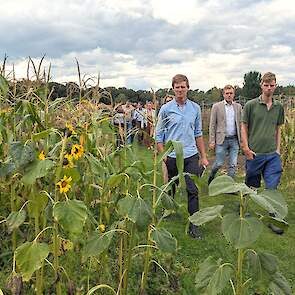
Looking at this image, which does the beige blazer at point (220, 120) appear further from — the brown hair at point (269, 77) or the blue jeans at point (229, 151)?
the brown hair at point (269, 77)

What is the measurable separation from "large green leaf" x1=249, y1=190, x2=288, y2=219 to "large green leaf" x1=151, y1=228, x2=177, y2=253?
0.58m

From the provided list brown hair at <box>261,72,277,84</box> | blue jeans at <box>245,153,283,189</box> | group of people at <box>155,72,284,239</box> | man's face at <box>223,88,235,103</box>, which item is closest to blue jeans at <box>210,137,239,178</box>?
man's face at <box>223,88,235,103</box>

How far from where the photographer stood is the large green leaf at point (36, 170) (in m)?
1.93

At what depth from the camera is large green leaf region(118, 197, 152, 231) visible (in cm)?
201

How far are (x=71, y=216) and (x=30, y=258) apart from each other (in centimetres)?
23

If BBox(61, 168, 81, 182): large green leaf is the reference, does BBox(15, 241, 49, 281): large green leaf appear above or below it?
below

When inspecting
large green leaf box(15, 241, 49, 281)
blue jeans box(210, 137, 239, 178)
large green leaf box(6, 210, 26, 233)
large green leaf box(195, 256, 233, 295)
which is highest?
large green leaf box(6, 210, 26, 233)

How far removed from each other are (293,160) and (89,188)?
229 inches

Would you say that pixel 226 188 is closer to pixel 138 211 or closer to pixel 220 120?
pixel 138 211

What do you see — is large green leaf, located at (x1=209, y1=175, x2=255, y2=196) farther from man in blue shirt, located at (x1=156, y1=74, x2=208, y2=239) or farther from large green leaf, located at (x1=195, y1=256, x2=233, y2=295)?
→ man in blue shirt, located at (x1=156, y1=74, x2=208, y2=239)

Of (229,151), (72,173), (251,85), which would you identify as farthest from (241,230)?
(251,85)

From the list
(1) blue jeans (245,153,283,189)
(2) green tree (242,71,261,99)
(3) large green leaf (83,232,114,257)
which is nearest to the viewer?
(3) large green leaf (83,232,114,257)

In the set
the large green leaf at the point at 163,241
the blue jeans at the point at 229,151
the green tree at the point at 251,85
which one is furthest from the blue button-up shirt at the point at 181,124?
the green tree at the point at 251,85

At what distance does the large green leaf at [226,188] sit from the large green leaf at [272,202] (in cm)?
3
